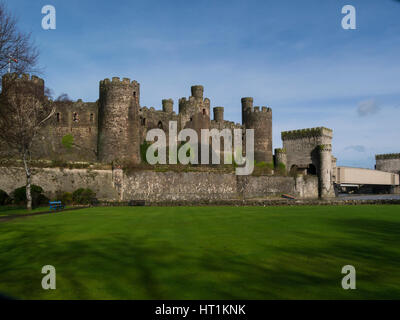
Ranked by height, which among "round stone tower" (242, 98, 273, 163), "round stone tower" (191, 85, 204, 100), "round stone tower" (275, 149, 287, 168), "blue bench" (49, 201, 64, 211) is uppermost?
"round stone tower" (191, 85, 204, 100)

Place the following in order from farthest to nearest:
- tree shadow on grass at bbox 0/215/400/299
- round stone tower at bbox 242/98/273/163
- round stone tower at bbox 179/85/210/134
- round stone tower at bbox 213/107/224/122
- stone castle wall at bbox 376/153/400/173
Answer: stone castle wall at bbox 376/153/400/173
round stone tower at bbox 242/98/273/163
round stone tower at bbox 213/107/224/122
round stone tower at bbox 179/85/210/134
tree shadow on grass at bbox 0/215/400/299

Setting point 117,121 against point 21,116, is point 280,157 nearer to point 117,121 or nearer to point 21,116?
point 117,121

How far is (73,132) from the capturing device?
4150 centimetres

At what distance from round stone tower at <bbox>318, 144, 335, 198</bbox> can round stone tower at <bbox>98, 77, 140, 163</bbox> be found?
31.0 metres

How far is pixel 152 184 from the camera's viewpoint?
36.8 meters

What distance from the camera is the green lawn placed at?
18.3 ft

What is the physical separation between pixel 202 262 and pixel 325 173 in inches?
2072

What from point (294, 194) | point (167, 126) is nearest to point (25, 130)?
point (167, 126)

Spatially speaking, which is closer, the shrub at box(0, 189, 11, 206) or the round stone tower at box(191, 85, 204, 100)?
the shrub at box(0, 189, 11, 206)

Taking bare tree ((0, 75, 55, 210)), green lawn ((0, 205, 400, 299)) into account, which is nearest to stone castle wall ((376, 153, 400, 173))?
bare tree ((0, 75, 55, 210))

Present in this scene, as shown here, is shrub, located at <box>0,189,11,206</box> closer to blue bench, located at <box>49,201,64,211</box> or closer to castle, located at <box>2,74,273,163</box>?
blue bench, located at <box>49,201,64,211</box>

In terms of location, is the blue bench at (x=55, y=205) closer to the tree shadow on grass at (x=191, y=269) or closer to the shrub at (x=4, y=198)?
the shrub at (x=4, y=198)

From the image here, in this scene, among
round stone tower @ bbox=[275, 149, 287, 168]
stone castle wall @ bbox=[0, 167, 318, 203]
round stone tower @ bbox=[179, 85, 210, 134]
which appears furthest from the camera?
round stone tower @ bbox=[275, 149, 287, 168]
